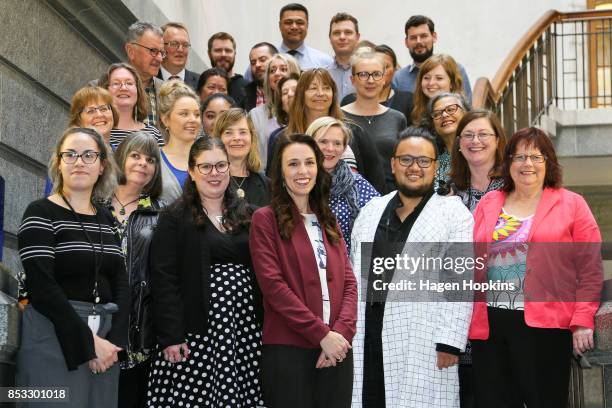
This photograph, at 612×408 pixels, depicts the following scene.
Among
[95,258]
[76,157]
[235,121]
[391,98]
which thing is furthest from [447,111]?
[95,258]

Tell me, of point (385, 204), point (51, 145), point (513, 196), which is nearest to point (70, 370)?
point (385, 204)

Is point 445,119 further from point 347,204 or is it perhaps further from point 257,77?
point 257,77

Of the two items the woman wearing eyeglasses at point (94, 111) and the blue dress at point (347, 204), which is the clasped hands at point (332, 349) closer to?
the blue dress at point (347, 204)

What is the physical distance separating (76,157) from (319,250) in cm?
114

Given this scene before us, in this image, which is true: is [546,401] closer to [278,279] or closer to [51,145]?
[278,279]

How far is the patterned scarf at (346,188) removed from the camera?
509 cm

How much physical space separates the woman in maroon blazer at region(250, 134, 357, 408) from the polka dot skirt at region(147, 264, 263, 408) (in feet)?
0.52

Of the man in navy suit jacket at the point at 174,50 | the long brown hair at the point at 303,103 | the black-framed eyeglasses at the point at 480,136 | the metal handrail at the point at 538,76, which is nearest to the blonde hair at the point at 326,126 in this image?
the long brown hair at the point at 303,103

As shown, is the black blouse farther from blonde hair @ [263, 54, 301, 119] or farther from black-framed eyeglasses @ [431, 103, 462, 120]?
blonde hair @ [263, 54, 301, 119]

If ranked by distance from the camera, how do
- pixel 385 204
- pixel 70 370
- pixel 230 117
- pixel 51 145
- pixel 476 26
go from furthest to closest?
pixel 476 26 < pixel 51 145 < pixel 230 117 < pixel 385 204 < pixel 70 370

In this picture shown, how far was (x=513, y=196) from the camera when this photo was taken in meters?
4.68

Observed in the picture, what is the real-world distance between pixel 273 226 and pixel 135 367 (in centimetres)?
92

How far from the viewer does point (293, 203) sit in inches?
178

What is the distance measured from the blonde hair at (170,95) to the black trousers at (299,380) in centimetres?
196
